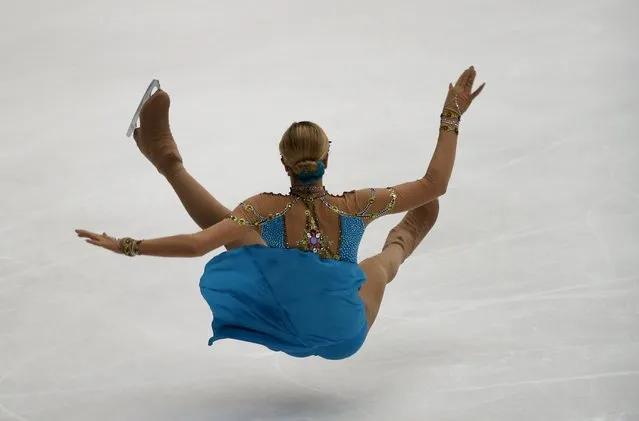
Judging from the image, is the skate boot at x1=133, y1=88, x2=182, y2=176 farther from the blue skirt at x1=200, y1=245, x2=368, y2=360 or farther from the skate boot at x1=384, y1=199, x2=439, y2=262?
the skate boot at x1=384, y1=199, x2=439, y2=262

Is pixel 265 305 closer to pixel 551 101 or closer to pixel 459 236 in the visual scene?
pixel 459 236

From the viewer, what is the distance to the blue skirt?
13.2ft

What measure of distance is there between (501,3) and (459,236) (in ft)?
12.6

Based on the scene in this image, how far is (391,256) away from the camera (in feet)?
15.2

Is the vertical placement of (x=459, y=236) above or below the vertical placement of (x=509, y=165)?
below

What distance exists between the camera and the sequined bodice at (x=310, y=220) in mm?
4016

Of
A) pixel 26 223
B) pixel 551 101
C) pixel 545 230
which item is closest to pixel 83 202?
pixel 26 223

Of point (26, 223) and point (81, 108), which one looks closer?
point (26, 223)

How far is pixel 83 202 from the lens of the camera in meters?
6.41

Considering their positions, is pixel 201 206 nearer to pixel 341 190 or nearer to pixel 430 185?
pixel 430 185

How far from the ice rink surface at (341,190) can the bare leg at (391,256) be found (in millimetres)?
334

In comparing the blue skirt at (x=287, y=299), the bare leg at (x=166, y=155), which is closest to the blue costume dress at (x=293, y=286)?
the blue skirt at (x=287, y=299)

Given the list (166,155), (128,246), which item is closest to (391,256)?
(166,155)

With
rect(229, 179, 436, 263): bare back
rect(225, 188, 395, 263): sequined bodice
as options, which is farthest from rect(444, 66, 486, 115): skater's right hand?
rect(225, 188, 395, 263): sequined bodice
